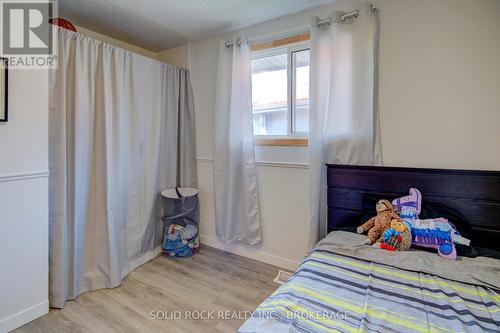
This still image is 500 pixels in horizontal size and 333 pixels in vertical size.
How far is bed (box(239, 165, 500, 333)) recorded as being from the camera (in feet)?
3.18

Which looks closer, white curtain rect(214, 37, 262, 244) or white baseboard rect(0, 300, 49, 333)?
white baseboard rect(0, 300, 49, 333)

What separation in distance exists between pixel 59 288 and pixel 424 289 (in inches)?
91.0

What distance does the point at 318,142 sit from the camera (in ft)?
7.07

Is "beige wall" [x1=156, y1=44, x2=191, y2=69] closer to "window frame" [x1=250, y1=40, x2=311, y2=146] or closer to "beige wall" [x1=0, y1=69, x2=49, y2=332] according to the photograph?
"window frame" [x1=250, y1=40, x2=311, y2=146]

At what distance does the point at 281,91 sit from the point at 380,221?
150 cm

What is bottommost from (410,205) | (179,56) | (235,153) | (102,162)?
(410,205)

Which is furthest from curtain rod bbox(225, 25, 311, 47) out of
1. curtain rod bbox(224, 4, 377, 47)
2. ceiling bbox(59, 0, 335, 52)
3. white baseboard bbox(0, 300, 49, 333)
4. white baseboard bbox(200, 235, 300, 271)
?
white baseboard bbox(0, 300, 49, 333)

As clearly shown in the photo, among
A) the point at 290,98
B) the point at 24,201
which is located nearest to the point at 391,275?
the point at 290,98

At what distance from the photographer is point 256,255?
2660 mm

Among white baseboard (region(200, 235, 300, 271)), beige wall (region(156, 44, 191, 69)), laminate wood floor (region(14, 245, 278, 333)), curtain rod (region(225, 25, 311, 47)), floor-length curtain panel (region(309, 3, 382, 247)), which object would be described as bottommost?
laminate wood floor (region(14, 245, 278, 333))

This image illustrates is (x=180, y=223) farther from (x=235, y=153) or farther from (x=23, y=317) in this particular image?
(x=23, y=317)

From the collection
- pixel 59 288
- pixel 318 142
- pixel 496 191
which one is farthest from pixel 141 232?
pixel 496 191

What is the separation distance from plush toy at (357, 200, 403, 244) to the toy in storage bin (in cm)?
172
